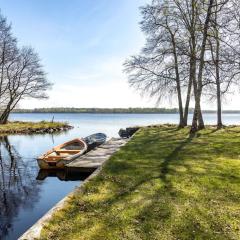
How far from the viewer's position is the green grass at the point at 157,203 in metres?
6.50

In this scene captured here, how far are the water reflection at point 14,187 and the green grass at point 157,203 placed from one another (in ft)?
8.34

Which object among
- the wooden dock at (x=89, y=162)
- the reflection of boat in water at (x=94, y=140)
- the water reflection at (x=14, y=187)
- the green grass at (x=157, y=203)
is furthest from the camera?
the reflection of boat in water at (x=94, y=140)

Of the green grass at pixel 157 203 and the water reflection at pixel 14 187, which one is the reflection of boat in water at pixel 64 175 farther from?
the green grass at pixel 157 203

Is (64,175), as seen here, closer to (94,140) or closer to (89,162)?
(89,162)

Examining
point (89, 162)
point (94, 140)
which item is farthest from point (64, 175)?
point (94, 140)

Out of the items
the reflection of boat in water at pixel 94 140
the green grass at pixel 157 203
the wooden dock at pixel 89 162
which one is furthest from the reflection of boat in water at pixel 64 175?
the reflection of boat in water at pixel 94 140

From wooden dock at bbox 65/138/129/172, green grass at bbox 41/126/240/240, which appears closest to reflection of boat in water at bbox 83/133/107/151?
wooden dock at bbox 65/138/129/172

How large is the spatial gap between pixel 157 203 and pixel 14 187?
26.0 feet

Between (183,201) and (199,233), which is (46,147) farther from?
(199,233)

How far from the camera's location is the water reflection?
33.2 ft

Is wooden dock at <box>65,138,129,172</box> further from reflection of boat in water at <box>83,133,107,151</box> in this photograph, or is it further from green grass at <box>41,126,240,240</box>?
reflection of boat in water at <box>83,133,107,151</box>

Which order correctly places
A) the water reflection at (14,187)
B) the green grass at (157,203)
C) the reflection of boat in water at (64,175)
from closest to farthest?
the green grass at (157,203), the water reflection at (14,187), the reflection of boat in water at (64,175)

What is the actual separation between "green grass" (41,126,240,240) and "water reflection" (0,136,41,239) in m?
2.54

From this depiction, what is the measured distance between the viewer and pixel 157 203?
815 centimetres
